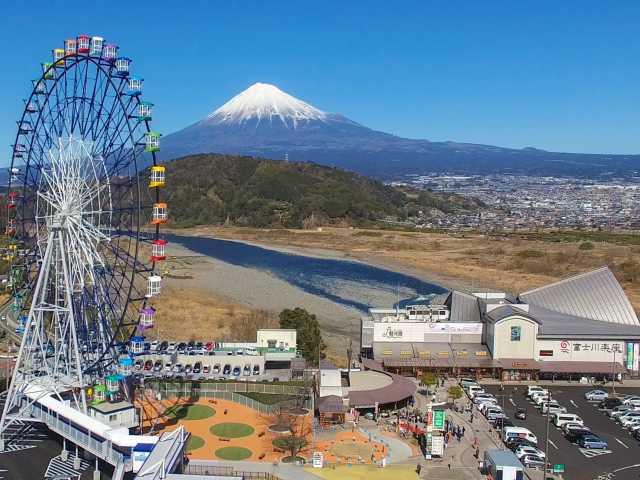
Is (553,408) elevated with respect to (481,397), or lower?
lower

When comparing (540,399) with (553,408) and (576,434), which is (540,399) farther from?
(576,434)

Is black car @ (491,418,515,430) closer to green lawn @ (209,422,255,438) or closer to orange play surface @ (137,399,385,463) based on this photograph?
orange play surface @ (137,399,385,463)

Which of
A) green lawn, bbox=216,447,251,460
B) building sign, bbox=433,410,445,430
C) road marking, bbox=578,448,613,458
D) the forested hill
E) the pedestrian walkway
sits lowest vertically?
green lawn, bbox=216,447,251,460

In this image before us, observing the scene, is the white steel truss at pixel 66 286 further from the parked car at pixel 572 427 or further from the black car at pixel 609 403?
the black car at pixel 609 403

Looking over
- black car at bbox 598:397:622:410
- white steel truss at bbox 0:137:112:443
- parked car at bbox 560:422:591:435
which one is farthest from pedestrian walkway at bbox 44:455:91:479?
black car at bbox 598:397:622:410

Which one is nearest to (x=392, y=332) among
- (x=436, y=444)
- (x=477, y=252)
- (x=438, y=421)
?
(x=438, y=421)

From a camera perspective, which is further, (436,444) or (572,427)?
(572,427)

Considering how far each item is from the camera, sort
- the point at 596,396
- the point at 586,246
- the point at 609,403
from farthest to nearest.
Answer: the point at 586,246 < the point at 596,396 < the point at 609,403
